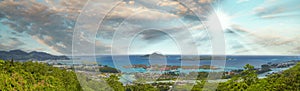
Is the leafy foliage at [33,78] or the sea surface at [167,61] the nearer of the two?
the leafy foliage at [33,78]

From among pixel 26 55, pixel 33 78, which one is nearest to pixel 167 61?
pixel 33 78

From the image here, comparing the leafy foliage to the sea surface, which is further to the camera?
the sea surface

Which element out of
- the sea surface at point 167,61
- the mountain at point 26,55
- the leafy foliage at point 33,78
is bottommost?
the leafy foliage at point 33,78

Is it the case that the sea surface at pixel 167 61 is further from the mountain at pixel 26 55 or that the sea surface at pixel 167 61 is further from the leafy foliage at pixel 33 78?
the mountain at pixel 26 55

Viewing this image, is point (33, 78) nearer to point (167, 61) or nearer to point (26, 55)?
point (167, 61)

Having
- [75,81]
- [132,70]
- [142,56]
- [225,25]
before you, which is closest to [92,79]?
[75,81]

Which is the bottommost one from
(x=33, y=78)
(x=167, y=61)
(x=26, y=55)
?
(x=33, y=78)

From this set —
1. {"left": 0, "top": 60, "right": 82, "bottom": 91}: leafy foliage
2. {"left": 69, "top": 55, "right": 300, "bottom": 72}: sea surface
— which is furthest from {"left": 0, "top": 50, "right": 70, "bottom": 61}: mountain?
{"left": 0, "top": 60, "right": 82, "bottom": 91}: leafy foliage

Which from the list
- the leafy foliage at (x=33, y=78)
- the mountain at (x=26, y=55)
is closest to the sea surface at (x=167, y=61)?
the leafy foliage at (x=33, y=78)

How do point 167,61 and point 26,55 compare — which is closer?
point 167,61

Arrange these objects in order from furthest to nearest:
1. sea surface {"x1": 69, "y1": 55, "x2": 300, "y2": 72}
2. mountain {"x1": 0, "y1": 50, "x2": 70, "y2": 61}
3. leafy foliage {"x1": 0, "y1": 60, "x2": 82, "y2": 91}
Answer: mountain {"x1": 0, "y1": 50, "x2": 70, "y2": 61} < sea surface {"x1": 69, "y1": 55, "x2": 300, "y2": 72} < leafy foliage {"x1": 0, "y1": 60, "x2": 82, "y2": 91}

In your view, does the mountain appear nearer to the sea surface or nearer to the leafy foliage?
the sea surface
